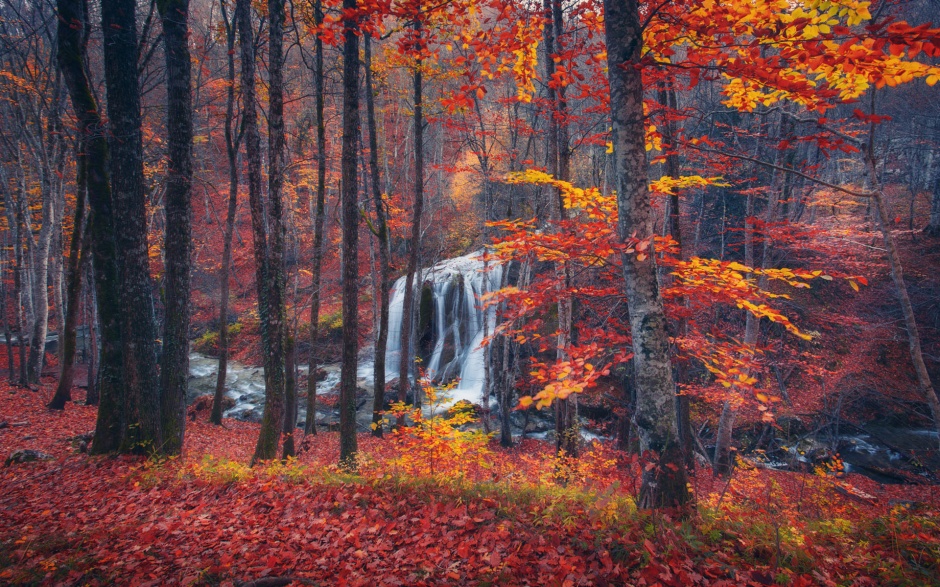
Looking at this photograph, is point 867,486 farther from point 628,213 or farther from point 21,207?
point 21,207

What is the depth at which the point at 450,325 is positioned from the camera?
1927 cm

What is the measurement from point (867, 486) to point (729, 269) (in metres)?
10.7

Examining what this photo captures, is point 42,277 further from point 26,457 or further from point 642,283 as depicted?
point 642,283

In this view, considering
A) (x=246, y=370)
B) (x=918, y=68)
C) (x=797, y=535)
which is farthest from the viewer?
(x=246, y=370)

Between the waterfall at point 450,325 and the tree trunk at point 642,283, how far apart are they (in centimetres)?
1346

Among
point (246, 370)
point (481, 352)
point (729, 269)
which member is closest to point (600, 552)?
point (729, 269)

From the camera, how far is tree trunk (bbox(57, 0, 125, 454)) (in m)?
6.46

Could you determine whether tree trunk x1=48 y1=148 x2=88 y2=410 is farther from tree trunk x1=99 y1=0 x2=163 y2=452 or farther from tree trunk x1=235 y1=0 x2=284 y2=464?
tree trunk x1=235 y1=0 x2=284 y2=464

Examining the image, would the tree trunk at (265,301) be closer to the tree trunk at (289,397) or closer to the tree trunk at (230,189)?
the tree trunk at (289,397)

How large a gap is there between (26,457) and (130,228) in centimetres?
415

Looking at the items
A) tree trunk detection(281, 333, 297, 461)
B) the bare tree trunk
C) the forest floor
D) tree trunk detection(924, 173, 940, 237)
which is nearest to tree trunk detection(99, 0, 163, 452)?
the forest floor

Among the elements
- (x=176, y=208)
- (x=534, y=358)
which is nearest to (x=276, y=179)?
(x=176, y=208)

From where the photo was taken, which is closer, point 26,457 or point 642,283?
point 642,283

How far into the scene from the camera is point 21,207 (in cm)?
1321
